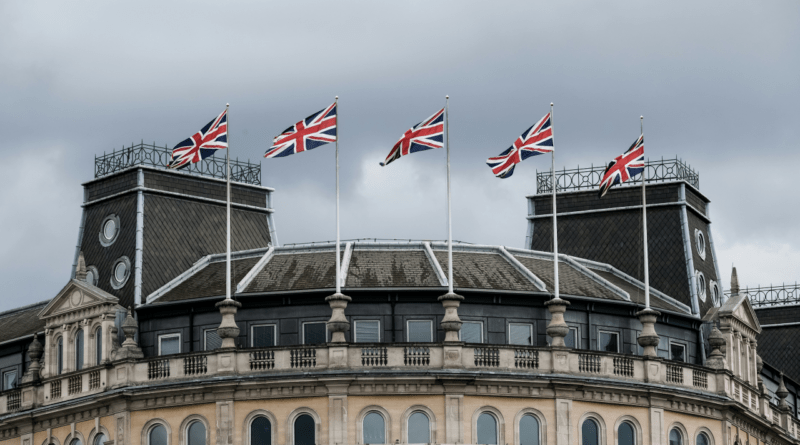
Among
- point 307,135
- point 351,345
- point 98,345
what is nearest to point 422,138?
point 307,135

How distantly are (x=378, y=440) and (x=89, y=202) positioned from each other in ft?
86.4

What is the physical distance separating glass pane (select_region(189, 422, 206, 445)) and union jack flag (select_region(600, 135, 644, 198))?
24140 millimetres

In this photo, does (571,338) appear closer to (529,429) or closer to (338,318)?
(529,429)

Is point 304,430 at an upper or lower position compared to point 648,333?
lower

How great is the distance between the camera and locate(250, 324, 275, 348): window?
96.8 meters

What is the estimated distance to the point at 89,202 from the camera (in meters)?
109

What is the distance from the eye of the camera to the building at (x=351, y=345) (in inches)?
3664

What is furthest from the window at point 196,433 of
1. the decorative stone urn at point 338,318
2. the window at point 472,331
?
the window at point 472,331

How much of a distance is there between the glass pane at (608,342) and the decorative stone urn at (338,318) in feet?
46.2

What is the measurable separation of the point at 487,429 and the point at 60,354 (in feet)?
78.3

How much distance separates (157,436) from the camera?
312ft

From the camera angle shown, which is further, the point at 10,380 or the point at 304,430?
the point at 10,380

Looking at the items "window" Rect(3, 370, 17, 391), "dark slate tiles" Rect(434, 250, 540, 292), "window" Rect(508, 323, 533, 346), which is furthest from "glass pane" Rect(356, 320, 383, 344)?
"window" Rect(3, 370, 17, 391)

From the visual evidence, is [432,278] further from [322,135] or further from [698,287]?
[698,287]
